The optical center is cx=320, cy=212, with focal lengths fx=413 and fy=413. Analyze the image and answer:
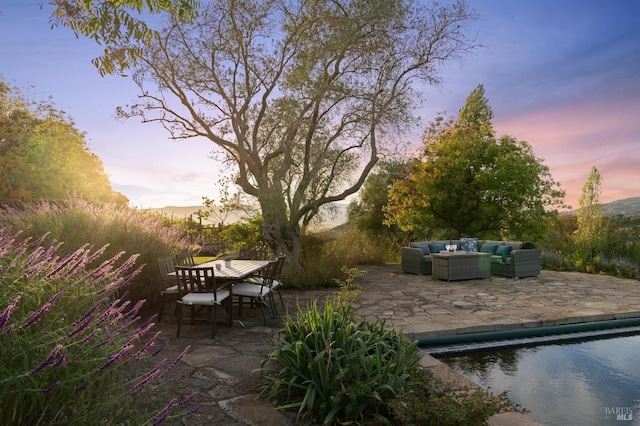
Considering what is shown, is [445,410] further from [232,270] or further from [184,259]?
[184,259]

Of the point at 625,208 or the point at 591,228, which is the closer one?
the point at 591,228

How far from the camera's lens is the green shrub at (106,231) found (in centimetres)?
521

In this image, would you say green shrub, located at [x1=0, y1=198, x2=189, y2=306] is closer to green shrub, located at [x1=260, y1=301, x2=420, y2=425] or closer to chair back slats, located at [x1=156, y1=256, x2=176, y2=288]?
chair back slats, located at [x1=156, y1=256, x2=176, y2=288]

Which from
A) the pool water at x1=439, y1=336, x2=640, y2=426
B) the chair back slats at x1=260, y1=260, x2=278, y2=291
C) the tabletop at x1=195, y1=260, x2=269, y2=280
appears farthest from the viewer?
the chair back slats at x1=260, y1=260, x2=278, y2=291

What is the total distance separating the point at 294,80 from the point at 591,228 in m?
11.4

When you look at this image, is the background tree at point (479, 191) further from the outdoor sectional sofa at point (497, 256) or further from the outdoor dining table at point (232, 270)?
the outdoor dining table at point (232, 270)

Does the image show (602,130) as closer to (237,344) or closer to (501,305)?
(501,305)

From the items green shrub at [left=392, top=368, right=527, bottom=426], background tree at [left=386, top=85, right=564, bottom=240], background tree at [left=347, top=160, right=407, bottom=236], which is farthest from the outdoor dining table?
background tree at [left=347, top=160, right=407, bottom=236]

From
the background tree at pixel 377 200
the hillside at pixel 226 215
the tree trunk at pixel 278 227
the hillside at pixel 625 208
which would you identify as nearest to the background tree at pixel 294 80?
the tree trunk at pixel 278 227

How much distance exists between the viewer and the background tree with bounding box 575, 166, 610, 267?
12117 mm

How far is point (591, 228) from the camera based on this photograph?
14250 millimetres

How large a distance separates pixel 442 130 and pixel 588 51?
8533 mm

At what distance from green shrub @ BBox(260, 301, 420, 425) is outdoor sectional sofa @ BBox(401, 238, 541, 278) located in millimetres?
7220

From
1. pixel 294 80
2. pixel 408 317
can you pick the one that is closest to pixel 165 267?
pixel 408 317
